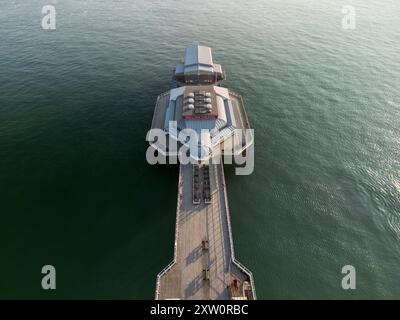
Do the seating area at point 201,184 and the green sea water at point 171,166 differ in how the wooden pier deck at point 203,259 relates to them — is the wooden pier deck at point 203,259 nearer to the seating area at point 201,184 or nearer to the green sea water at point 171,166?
the seating area at point 201,184

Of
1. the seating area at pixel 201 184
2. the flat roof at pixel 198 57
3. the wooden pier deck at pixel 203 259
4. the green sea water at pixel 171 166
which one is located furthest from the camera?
the flat roof at pixel 198 57

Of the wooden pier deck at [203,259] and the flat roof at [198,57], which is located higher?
the flat roof at [198,57]

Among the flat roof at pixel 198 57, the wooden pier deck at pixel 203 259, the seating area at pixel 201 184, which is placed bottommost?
the wooden pier deck at pixel 203 259

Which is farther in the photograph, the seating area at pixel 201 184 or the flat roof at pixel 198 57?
the flat roof at pixel 198 57

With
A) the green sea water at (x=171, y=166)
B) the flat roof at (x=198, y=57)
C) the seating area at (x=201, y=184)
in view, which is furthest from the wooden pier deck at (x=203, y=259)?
the flat roof at (x=198, y=57)

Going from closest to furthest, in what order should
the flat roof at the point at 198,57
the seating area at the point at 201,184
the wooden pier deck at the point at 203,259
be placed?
the wooden pier deck at the point at 203,259
the seating area at the point at 201,184
the flat roof at the point at 198,57

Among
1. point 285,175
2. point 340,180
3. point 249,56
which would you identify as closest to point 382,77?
point 249,56

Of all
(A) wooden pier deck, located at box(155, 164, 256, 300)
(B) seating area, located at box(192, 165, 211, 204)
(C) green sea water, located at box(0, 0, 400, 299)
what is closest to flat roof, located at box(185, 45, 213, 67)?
(C) green sea water, located at box(0, 0, 400, 299)

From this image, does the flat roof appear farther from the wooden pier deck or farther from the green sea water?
the wooden pier deck
